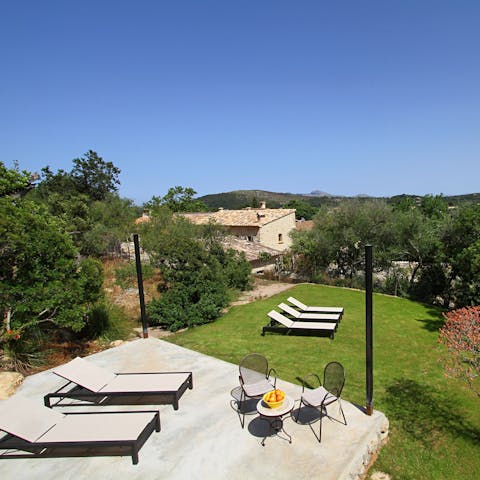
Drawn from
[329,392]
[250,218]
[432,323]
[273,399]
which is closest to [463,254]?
[432,323]

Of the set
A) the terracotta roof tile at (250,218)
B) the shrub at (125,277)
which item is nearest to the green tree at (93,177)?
the terracotta roof tile at (250,218)

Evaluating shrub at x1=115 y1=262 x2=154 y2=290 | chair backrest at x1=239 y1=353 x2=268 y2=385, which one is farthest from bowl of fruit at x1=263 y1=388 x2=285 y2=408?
shrub at x1=115 y1=262 x2=154 y2=290

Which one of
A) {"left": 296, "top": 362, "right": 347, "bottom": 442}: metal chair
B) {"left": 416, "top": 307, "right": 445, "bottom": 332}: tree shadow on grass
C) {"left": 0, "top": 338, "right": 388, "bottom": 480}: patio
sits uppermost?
{"left": 296, "top": 362, "right": 347, "bottom": 442}: metal chair

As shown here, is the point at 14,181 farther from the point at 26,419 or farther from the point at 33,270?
the point at 26,419

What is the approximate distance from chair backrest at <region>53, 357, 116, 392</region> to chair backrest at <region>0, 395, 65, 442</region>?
89 centimetres

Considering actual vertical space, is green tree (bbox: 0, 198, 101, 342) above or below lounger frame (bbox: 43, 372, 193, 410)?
above

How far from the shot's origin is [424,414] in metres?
6.90

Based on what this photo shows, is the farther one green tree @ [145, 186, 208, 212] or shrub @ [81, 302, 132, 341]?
green tree @ [145, 186, 208, 212]

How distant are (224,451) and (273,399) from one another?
1088 mm

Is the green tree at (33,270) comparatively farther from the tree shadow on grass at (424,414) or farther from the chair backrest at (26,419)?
the tree shadow on grass at (424,414)

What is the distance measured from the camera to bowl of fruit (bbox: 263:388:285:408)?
5.60 m

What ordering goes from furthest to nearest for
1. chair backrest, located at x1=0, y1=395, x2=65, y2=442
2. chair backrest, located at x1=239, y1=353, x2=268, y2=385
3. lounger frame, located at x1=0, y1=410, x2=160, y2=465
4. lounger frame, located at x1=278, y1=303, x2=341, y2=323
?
lounger frame, located at x1=278, y1=303, x2=341, y2=323 < chair backrest, located at x1=239, y1=353, x2=268, y2=385 < chair backrest, located at x1=0, y1=395, x2=65, y2=442 < lounger frame, located at x1=0, y1=410, x2=160, y2=465

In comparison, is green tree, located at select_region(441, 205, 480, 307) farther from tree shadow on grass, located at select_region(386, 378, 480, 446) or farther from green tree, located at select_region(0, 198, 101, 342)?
green tree, located at select_region(0, 198, 101, 342)

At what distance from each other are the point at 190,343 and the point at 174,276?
13.3ft
